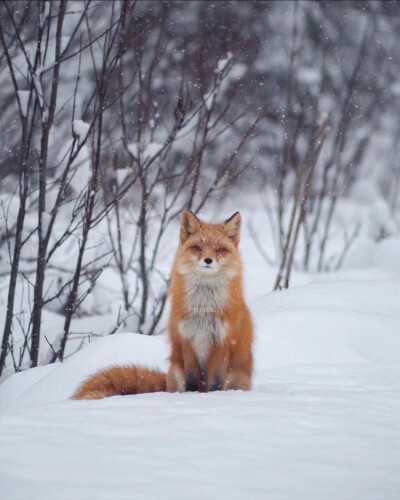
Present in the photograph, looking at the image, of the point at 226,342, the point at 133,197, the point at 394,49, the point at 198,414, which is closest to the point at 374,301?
the point at 226,342

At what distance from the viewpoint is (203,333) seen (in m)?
3.44

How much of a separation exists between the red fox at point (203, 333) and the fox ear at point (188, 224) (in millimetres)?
154

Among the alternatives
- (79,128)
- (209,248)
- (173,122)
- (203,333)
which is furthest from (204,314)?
(173,122)

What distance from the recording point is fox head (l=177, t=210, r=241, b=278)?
3.59 metres

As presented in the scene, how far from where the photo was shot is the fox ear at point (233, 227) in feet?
12.7

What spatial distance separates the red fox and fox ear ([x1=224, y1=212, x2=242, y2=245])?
209mm

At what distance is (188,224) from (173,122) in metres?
6.59

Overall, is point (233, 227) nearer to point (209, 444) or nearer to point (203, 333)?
point (203, 333)

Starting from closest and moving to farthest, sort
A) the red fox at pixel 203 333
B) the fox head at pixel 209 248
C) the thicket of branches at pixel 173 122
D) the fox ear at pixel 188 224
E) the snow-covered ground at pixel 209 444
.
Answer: the snow-covered ground at pixel 209 444
the red fox at pixel 203 333
the fox head at pixel 209 248
the fox ear at pixel 188 224
the thicket of branches at pixel 173 122

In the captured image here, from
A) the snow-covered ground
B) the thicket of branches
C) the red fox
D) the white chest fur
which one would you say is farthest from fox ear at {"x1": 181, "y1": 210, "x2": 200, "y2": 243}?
the snow-covered ground

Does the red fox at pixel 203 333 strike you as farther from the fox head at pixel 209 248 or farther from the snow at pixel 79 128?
the snow at pixel 79 128

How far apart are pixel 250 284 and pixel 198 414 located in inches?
280

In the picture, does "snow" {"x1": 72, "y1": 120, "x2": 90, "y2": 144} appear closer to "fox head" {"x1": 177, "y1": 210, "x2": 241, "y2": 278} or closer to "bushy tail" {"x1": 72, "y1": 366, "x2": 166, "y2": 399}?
"fox head" {"x1": 177, "y1": 210, "x2": 241, "y2": 278}

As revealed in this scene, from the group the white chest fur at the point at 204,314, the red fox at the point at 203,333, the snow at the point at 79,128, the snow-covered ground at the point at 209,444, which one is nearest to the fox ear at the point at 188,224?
the red fox at the point at 203,333
